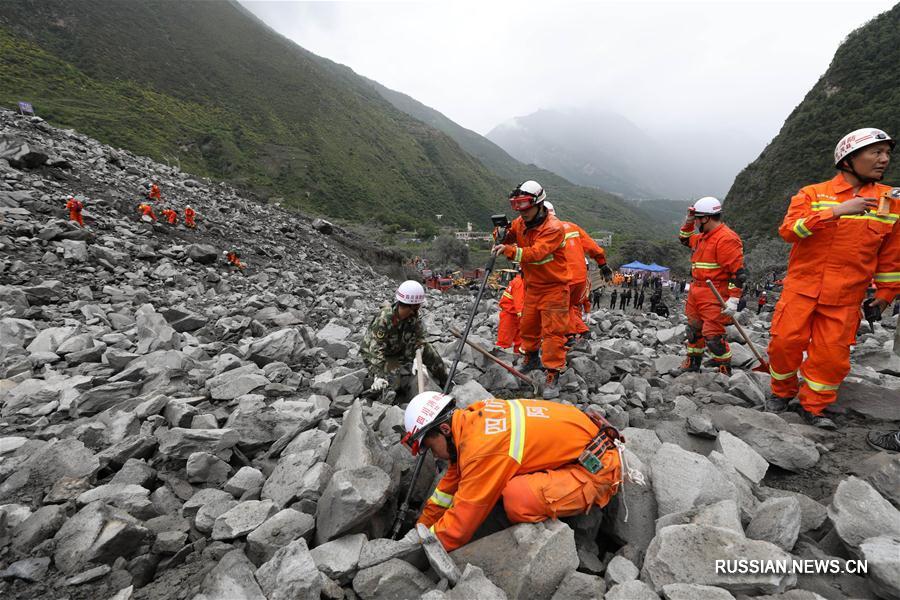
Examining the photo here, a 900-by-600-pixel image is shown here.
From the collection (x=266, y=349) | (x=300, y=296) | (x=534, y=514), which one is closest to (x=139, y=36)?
(x=300, y=296)

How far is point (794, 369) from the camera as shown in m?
4.06

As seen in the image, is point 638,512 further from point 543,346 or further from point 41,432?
point 41,432

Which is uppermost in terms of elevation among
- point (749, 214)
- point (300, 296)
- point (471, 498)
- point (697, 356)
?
point (749, 214)

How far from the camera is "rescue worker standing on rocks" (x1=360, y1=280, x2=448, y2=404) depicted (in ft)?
14.9

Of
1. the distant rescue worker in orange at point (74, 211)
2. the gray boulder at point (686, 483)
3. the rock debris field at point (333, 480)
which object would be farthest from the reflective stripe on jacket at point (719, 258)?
the distant rescue worker in orange at point (74, 211)

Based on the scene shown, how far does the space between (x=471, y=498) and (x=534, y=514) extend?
374 millimetres

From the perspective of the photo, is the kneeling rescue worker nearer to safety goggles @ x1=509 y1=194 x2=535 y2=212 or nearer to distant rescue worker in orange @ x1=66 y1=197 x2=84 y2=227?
safety goggles @ x1=509 y1=194 x2=535 y2=212

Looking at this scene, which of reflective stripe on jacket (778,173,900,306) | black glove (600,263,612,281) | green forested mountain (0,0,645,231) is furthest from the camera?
green forested mountain (0,0,645,231)

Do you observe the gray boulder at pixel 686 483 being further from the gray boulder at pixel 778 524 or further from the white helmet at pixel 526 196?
the white helmet at pixel 526 196

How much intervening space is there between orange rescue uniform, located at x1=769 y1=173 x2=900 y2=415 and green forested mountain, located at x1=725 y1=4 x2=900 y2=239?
46.1 metres

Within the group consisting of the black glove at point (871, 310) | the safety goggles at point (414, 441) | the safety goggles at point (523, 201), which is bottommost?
the safety goggles at point (414, 441)

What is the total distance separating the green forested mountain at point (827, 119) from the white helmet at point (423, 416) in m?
49.2

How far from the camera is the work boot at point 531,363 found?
5.64 meters

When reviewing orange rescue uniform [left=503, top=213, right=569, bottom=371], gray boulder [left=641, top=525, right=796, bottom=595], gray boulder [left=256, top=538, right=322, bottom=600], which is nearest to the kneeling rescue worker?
gray boulder [left=641, top=525, right=796, bottom=595]
